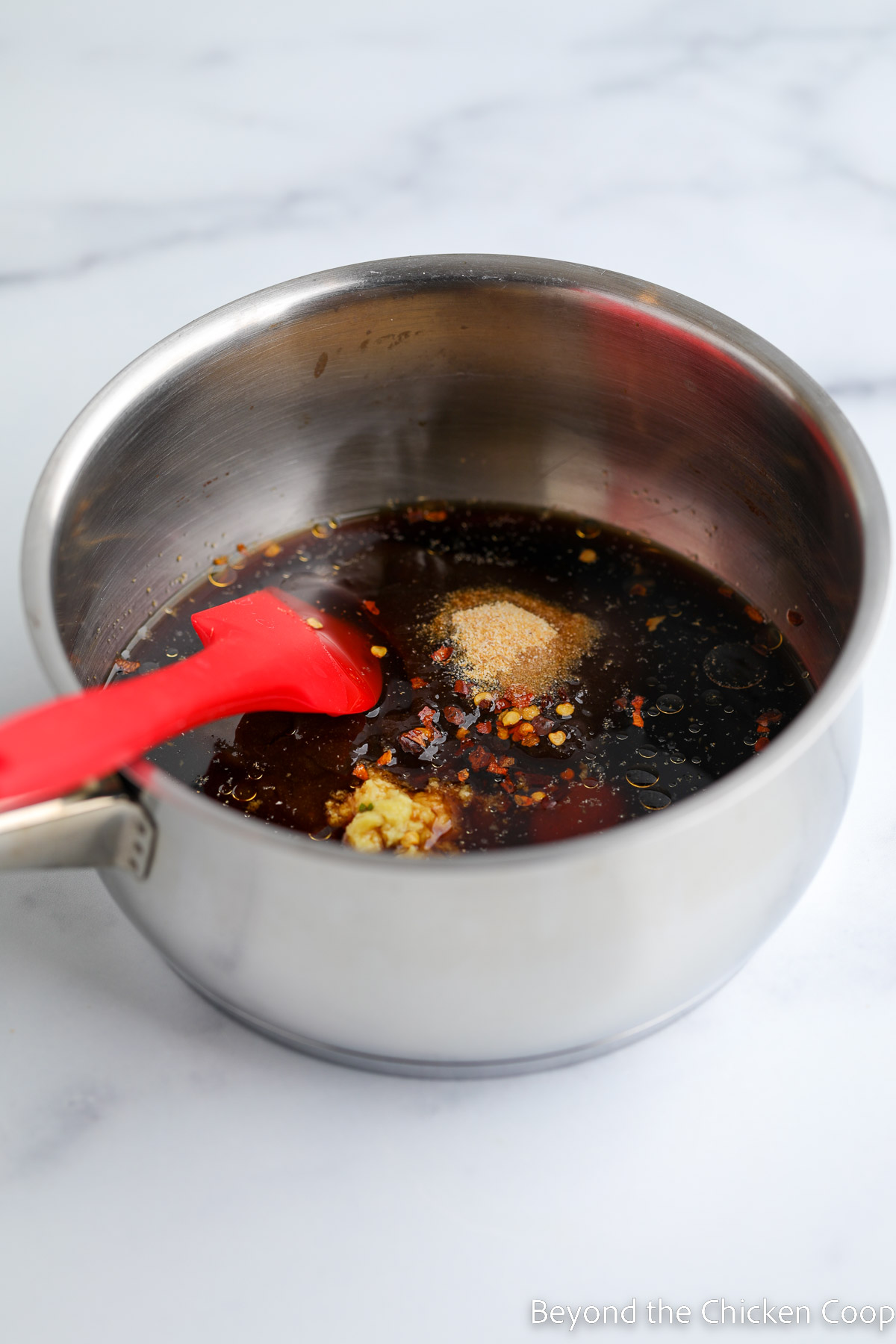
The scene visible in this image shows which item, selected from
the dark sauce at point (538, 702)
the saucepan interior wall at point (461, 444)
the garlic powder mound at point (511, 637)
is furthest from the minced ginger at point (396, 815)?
the saucepan interior wall at point (461, 444)

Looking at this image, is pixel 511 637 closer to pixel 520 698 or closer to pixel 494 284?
pixel 520 698

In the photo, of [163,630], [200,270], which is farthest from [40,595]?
[200,270]

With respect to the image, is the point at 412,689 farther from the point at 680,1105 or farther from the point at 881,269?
the point at 881,269

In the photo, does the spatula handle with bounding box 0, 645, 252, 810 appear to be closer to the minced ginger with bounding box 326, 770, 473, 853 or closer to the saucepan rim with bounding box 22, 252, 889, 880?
the saucepan rim with bounding box 22, 252, 889, 880

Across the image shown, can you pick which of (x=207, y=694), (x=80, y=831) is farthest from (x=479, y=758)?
(x=80, y=831)

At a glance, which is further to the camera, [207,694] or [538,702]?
[538,702]

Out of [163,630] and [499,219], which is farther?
[499,219]
